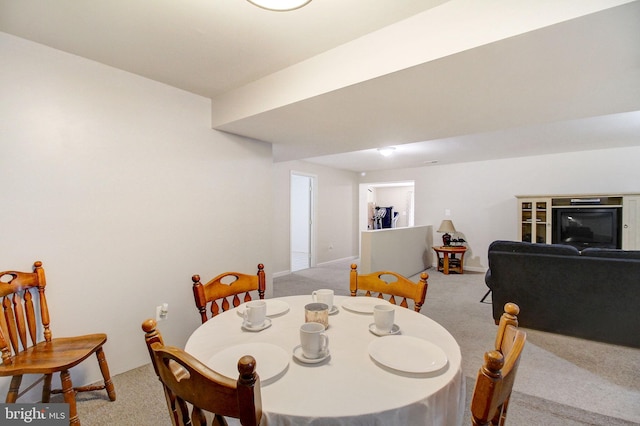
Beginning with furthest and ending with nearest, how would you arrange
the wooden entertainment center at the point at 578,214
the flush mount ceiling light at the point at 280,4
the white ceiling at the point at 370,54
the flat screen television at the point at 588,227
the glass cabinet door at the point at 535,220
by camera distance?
the glass cabinet door at the point at 535,220, the flat screen television at the point at 588,227, the wooden entertainment center at the point at 578,214, the white ceiling at the point at 370,54, the flush mount ceiling light at the point at 280,4

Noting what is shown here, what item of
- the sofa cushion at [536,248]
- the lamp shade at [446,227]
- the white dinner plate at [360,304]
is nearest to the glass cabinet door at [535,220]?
the lamp shade at [446,227]

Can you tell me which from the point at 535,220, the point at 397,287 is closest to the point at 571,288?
the point at 397,287

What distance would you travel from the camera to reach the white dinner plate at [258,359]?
88 cm

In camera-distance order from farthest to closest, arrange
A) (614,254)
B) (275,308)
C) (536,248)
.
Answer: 1. (536,248)
2. (614,254)
3. (275,308)

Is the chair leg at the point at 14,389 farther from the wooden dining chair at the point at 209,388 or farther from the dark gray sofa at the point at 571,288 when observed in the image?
the dark gray sofa at the point at 571,288

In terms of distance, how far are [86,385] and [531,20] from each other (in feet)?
10.6

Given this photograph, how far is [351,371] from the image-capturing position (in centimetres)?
91

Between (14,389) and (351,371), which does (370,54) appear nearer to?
(351,371)

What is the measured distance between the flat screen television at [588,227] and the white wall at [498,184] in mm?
470

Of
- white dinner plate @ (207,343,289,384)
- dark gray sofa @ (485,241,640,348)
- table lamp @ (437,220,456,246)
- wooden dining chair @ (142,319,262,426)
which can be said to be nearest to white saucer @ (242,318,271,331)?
white dinner plate @ (207,343,289,384)

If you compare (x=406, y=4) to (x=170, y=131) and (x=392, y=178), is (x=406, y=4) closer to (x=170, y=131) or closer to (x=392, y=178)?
(x=170, y=131)

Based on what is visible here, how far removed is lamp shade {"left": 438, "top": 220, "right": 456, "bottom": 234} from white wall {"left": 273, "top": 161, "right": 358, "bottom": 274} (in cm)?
219

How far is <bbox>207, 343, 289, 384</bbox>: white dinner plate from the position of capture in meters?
0.88

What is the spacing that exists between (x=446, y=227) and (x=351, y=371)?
5289 mm
